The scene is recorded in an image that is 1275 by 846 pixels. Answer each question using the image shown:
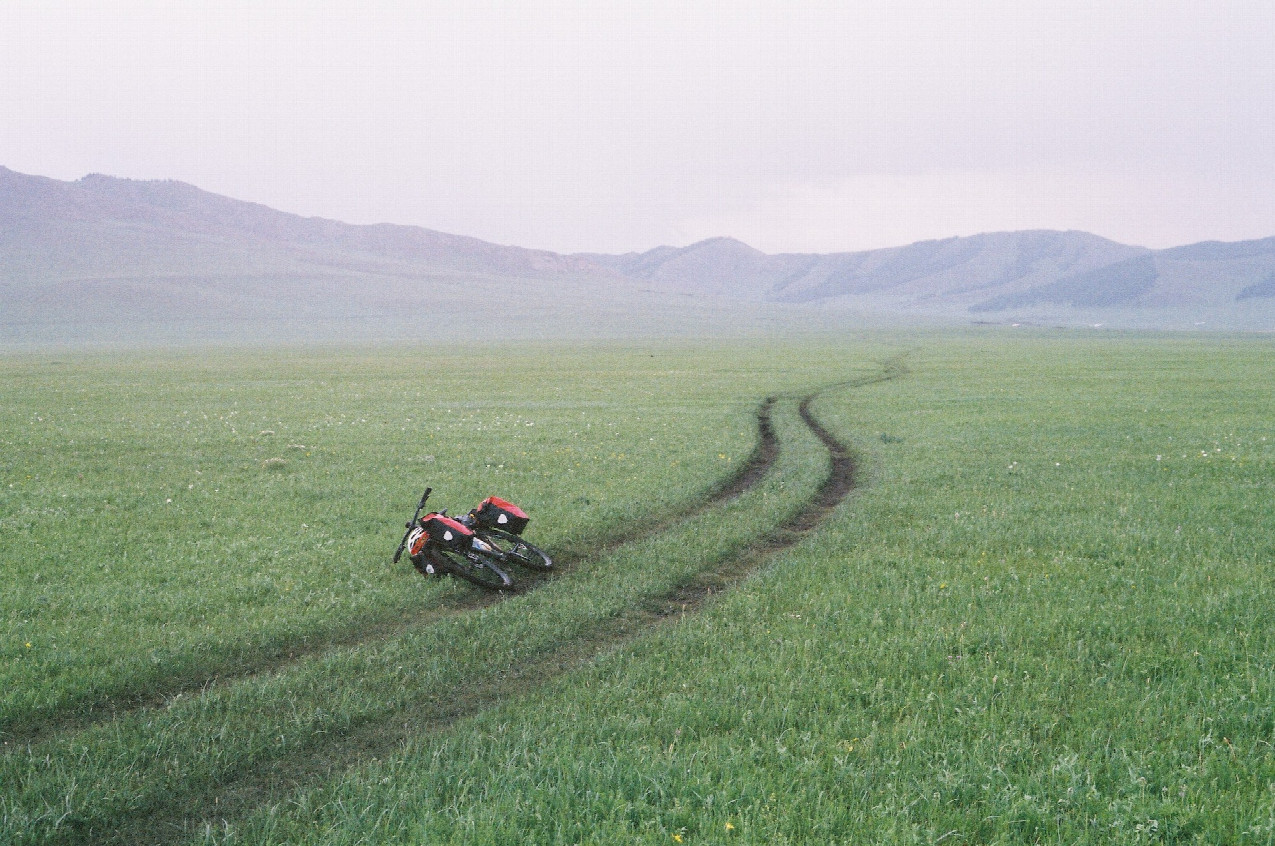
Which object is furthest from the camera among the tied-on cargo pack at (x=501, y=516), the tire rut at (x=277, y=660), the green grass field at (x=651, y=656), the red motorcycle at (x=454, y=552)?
the tied-on cargo pack at (x=501, y=516)

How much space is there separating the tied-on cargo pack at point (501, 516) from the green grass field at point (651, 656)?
984 mm

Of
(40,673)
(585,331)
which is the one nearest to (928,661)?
(40,673)

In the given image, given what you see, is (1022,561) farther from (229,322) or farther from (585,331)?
(229,322)

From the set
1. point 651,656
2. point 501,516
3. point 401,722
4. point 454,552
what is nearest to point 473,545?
point 454,552

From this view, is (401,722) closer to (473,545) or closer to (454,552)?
(473,545)

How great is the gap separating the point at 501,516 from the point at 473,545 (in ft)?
1.93

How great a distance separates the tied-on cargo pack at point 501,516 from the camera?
12109mm

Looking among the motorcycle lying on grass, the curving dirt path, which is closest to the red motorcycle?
the motorcycle lying on grass

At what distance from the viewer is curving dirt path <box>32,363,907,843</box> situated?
6258 millimetres

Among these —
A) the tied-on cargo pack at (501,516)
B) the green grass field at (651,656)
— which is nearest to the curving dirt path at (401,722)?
the green grass field at (651,656)

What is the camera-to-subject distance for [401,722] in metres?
7.86

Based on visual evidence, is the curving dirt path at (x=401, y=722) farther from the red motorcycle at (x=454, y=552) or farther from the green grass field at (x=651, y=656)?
the red motorcycle at (x=454, y=552)

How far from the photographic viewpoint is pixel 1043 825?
230 inches

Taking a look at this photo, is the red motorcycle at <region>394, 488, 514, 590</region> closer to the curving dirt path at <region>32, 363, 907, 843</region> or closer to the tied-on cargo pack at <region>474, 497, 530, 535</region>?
the tied-on cargo pack at <region>474, 497, 530, 535</region>
